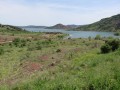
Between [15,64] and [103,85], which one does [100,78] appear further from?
[15,64]

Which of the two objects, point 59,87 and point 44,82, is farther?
point 44,82

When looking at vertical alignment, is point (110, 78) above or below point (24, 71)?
above

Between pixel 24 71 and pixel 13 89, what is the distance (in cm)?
798

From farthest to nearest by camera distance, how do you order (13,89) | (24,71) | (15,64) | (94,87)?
1. (15,64)
2. (24,71)
3. (13,89)
4. (94,87)

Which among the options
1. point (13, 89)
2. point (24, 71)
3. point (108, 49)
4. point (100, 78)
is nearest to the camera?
point (100, 78)

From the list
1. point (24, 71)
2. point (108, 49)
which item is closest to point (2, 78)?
point (24, 71)

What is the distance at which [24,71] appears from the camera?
2259 centimetres

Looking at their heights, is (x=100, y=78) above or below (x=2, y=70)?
above

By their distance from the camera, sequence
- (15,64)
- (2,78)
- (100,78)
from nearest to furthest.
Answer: (100,78) → (2,78) → (15,64)

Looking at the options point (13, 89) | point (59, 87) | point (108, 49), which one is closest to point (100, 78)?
point (59, 87)

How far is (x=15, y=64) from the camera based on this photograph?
88.9ft

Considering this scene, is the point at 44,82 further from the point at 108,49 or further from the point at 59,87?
the point at 108,49

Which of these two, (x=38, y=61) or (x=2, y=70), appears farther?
(x=38, y=61)

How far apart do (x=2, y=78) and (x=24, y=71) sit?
7.91 feet
